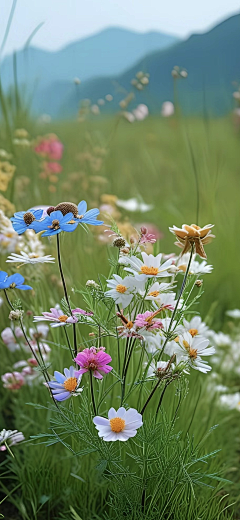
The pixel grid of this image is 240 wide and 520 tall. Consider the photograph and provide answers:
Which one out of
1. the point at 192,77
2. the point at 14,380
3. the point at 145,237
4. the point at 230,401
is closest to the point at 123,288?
the point at 145,237

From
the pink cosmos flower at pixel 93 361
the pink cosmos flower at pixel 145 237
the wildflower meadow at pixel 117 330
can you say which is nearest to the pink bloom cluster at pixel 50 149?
the wildflower meadow at pixel 117 330

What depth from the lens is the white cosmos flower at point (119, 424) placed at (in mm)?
711

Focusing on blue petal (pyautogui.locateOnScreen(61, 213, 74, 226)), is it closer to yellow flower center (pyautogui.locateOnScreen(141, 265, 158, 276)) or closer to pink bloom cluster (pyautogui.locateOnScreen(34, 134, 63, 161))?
yellow flower center (pyautogui.locateOnScreen(141, 265, 158, 276))

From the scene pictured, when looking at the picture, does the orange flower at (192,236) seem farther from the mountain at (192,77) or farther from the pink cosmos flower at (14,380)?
the mountain at (192,77)

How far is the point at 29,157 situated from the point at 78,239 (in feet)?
2.53

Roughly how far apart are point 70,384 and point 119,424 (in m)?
0.10

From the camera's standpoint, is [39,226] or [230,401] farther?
[230,401]

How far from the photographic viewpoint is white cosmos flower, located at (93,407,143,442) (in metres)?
0.71

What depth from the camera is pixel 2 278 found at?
2.65 ft

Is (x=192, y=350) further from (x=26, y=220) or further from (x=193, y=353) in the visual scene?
(x=26, y=220)

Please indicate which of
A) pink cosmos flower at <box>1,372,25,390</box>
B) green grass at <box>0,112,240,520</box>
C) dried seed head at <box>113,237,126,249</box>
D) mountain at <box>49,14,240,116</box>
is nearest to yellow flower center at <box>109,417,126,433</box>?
green grass at <box>0,112,240,520</box>

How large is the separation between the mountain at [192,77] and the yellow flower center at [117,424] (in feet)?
5.77

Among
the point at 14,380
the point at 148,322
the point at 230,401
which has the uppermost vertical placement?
the point at 148,322

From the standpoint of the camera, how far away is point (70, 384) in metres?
0.78
